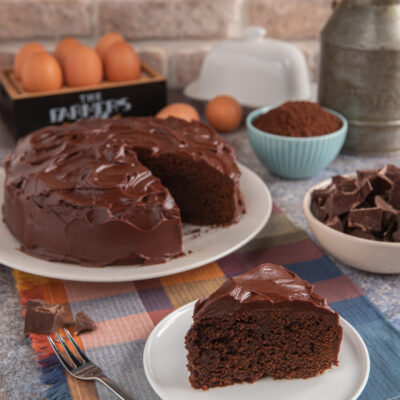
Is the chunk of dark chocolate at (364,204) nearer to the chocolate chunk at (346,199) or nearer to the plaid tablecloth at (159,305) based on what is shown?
the chocolate chunk at (346,199)

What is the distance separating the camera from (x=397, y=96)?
1.88 metres

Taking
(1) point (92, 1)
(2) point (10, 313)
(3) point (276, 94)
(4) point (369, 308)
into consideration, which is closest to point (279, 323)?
(4) point (369, 308)

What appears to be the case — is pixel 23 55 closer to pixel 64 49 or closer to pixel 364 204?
pixel 64 49

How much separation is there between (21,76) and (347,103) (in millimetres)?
1142

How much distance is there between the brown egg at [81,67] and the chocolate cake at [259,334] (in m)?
1.22

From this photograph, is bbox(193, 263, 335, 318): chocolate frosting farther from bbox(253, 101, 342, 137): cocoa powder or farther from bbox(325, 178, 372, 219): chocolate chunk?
bbox(253, 101, 342, 137): cocoa powder

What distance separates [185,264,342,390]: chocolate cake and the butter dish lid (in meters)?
1.32

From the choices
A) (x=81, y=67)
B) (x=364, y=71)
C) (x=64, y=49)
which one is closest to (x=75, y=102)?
(x=81, y=67)

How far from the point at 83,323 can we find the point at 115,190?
323 mm

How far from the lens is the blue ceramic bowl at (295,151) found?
1.76 metres

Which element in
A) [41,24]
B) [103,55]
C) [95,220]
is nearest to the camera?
[95,220]

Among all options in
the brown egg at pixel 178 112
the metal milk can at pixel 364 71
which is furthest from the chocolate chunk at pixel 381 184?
the brown egg at pixel 178 112

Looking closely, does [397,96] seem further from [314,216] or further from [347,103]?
[314,216]

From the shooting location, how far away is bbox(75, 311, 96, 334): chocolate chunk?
1161 millimetres
